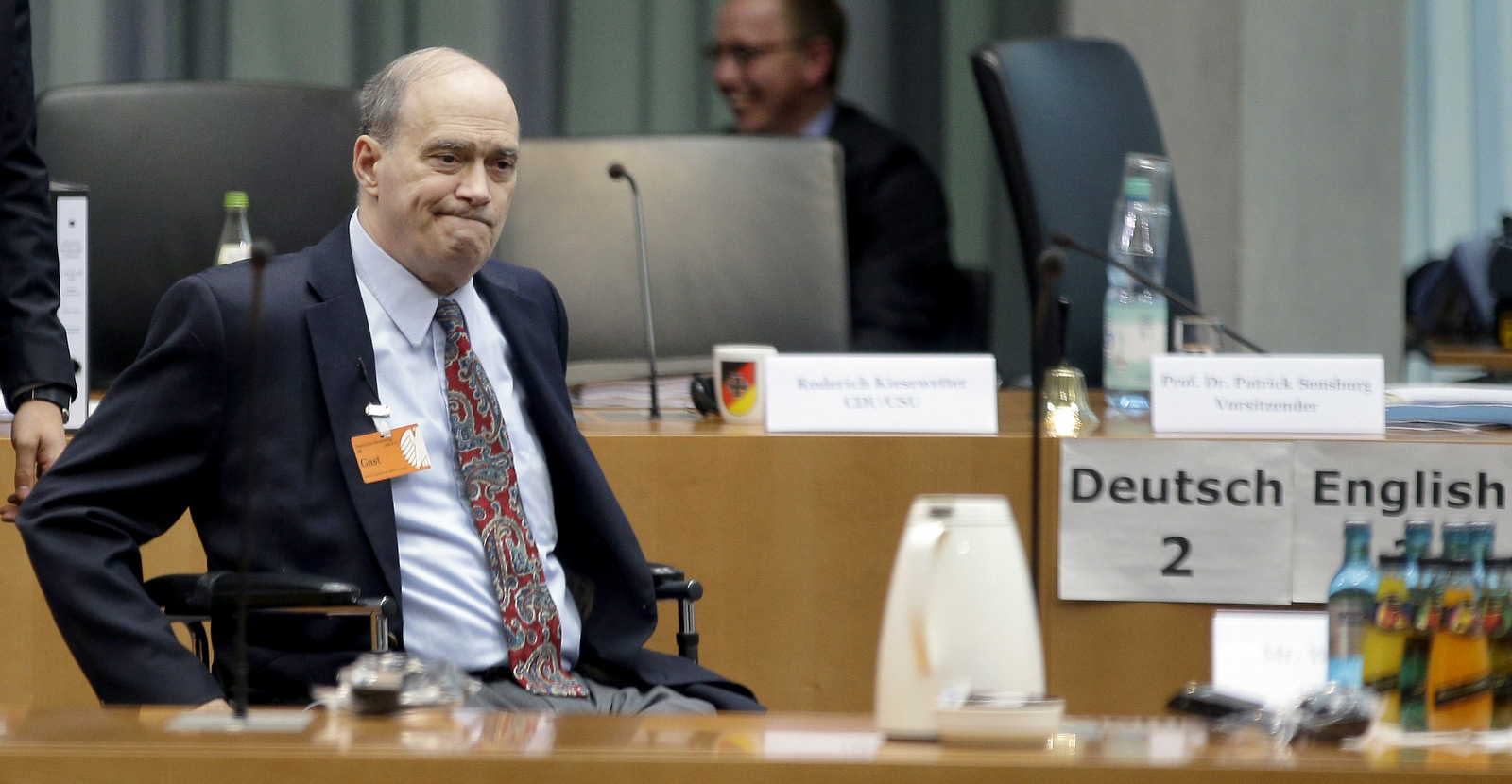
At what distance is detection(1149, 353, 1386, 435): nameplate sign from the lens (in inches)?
76.8

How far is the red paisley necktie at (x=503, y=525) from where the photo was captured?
64.9 inches

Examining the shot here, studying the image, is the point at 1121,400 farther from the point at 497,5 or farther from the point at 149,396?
the point at 497,5

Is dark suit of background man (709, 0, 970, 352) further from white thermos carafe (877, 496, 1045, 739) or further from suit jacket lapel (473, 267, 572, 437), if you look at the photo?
white thermos carafe (877, 496, 1045, 739)

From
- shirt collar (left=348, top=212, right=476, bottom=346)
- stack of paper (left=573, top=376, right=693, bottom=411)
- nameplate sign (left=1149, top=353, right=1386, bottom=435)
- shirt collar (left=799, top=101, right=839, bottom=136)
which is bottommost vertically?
stack of paper (left=573, top=376, right=693, bottom=411)

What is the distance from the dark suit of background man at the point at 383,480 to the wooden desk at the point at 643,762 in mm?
505

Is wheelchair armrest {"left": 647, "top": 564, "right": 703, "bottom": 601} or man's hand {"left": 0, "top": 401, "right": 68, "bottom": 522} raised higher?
man's hand {"left": 0, "top": 401, "right": 68, "bottom": 522}

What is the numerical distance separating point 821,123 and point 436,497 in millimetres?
1901

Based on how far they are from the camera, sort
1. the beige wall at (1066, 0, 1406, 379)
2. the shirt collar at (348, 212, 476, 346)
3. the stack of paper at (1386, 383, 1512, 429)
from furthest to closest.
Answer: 1. the beige wall at (1066, 0, 1406, 379)
2. the stack of paper at (1386, 383, 1512, 429)
3. the shirt collar at (348, 212, 476, 346)

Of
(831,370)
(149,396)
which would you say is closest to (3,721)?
(149,396)

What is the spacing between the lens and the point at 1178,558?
193cm

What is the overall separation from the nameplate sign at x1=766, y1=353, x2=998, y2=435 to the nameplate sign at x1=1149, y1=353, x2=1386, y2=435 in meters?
0.21

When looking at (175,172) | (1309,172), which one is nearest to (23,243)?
(175,172)

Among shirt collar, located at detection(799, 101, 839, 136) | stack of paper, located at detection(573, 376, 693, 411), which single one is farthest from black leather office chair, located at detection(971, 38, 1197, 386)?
shirt collar, located at detection(799, 101, 839, 136)

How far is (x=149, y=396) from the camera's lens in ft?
5.07
